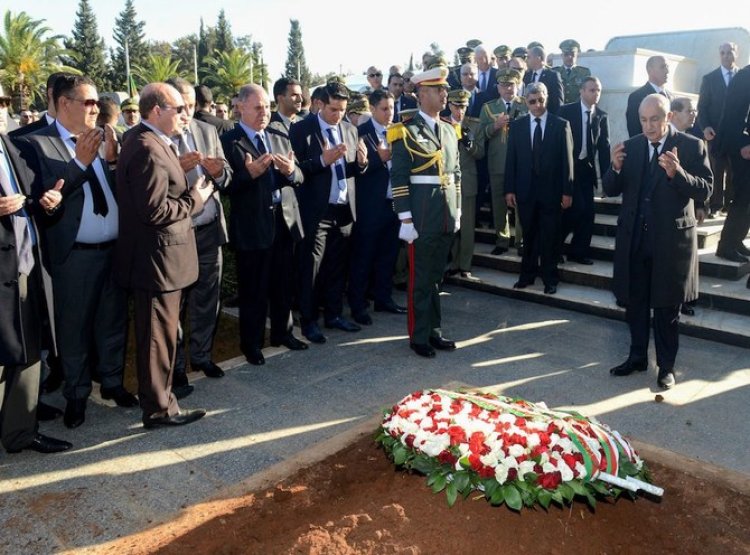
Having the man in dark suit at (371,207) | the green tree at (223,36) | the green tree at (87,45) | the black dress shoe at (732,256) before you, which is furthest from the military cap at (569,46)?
the green tree at (223,36)

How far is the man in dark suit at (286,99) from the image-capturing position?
5852 mm

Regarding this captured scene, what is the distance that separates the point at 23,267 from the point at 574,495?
128 inches

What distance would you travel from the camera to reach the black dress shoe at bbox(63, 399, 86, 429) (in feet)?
13.7

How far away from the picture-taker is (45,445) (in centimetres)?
382

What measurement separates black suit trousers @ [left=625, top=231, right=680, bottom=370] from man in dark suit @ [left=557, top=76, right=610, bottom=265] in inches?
105

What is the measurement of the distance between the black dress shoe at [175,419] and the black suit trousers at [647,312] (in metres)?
3.37

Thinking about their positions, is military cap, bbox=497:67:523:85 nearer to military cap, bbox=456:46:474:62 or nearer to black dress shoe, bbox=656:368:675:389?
military cap, bbox=456:46:474:62

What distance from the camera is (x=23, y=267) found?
12.1ft

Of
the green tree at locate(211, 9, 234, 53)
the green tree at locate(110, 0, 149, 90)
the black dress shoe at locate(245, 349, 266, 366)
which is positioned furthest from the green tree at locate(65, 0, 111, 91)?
the black dress shoe at locate(245, 349, 266, 366)

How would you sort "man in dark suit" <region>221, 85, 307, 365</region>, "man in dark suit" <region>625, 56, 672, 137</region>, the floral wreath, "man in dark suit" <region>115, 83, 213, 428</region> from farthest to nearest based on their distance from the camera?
1. "man in dark suit" <region>625, 56, 672, 137</region>
2. "man in dark suit" <region>221, 85, 307, 365</region>
3. "man in dark suit" <region>115, 83, 213, 428</region>
4. the floral wreath

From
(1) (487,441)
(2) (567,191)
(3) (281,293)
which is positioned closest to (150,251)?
(3) (281,293)

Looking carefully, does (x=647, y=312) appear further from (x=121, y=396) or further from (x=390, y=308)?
(x=121, y=396)

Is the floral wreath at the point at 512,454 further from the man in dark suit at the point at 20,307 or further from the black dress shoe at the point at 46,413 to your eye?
the black dress shoe at the point at 46,413

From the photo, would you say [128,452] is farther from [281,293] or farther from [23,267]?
[281,293]
